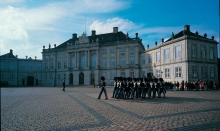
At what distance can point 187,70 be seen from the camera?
3003 centimetres

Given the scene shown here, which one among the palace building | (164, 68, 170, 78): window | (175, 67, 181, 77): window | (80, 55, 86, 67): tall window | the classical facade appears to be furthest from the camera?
the classical facade

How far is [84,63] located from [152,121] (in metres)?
50.0

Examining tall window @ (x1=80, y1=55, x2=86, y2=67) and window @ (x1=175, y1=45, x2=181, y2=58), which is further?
tall window @ (x1=80, y1=55, x2=86, y2=67)

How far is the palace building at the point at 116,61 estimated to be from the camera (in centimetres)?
3139

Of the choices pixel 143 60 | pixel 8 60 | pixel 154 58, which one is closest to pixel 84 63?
pixel 143 60

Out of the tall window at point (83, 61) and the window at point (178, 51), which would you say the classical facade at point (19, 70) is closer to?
the tall window at point (83, 61)

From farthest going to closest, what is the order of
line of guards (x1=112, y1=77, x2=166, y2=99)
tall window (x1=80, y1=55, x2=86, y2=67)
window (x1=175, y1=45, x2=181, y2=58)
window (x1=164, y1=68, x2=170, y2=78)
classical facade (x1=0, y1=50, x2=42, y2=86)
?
1. classical facade (x1=0, y1=50, x2=42, y2=86)
2. tall window (x1=80, y1=55, x2=86, y2=67)
3. window (x1=164, y1=68, x2=170, y2=78)
4. window (x1=175, y1=45, x2=181, y2=58)
5. line of guards (x1=112, y1=77, x2=166, y2=99)

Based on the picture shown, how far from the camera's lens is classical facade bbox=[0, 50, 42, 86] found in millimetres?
61828

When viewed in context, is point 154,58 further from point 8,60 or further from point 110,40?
point 8,60

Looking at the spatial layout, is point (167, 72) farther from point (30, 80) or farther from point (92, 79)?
point (30, 80)

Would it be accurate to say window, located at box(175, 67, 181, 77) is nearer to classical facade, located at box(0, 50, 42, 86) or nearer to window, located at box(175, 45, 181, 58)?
window, located at box(175, 45, 181, 58)

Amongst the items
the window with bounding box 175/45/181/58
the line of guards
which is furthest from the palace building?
the line of guards

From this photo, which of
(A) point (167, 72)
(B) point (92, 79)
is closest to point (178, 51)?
(A) point (167, 72)

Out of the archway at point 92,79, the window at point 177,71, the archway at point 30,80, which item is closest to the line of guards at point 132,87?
A: the window at point 177,71
